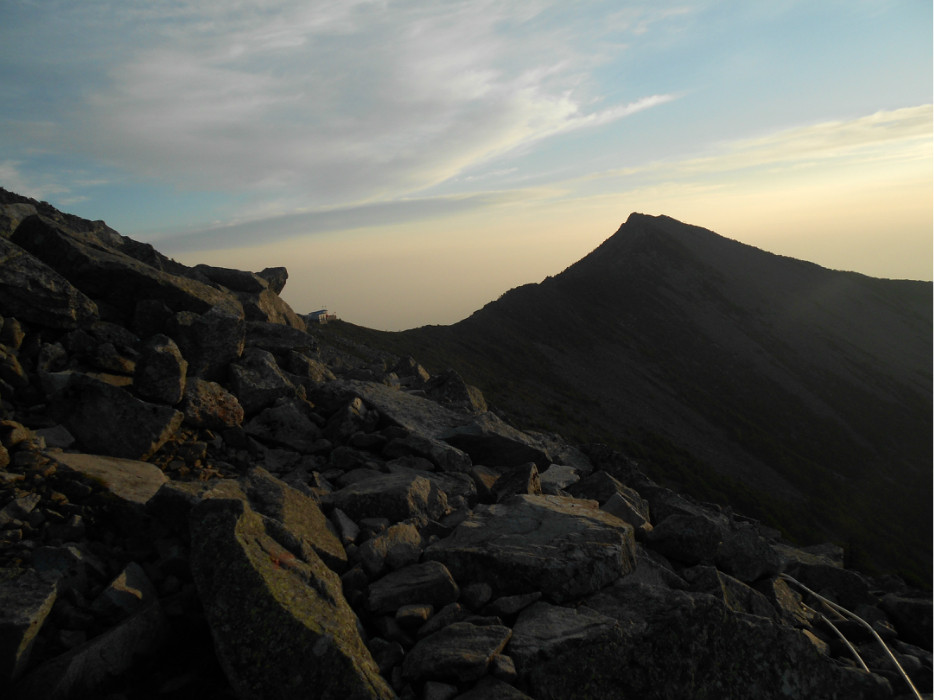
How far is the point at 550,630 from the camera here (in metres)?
6.77

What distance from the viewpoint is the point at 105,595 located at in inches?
248

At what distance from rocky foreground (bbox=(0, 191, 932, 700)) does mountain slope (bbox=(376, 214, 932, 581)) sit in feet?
114

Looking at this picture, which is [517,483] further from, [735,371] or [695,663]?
[735,371]

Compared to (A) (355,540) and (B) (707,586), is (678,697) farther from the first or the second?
(A) (355,540)

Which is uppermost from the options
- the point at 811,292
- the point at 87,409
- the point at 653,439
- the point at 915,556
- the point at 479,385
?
the point at 811,292

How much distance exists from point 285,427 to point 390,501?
3550mm

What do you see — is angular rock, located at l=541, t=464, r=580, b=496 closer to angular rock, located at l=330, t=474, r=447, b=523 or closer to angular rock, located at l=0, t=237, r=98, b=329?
angular rock, located at l=330, t=474, r=447, b=523

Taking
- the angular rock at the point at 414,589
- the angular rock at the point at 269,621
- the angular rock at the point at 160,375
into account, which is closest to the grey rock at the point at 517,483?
A: the angular rock at the point at 414,589

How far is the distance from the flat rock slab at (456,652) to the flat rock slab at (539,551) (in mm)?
1156

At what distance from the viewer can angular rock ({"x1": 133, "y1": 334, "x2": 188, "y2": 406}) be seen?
10.2 meters

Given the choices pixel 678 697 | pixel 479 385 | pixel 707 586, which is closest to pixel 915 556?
pixel 479 385

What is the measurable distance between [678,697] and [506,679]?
1817 mm

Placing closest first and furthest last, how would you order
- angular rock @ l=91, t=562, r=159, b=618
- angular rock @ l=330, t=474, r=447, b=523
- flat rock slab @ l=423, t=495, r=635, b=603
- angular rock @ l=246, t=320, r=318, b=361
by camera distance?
angular rock @ l=91, t=562, r=159, b=618 < flat rock slab @ l=423, t=495, r=635, b=603 < angular rock @ l=330, t=474, r=447, b=523 < angular rock @ l=246, t=320, r=318, b=361

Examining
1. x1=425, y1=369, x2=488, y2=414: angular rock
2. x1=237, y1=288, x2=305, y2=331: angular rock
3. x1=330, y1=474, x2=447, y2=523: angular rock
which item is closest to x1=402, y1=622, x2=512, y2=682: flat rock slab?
x1=330, y1=474, x2=447, y2=523: angular rock
